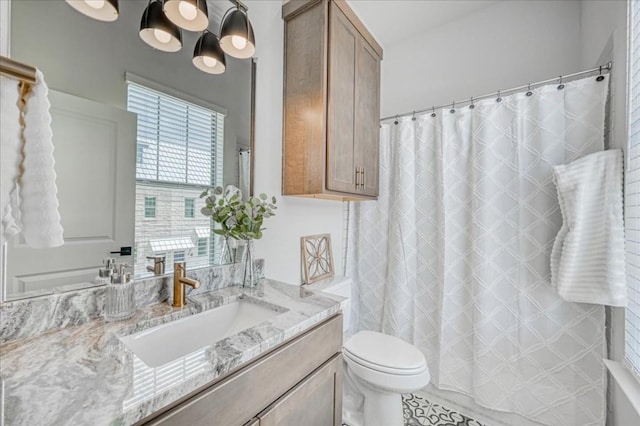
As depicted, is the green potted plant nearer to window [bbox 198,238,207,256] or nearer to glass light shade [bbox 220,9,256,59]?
window [bbox 198,238,207,256]

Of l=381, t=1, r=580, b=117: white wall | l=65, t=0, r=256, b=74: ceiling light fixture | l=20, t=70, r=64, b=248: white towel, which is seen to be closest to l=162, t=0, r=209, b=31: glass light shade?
l=65, t=0, r=256, b=74: ceiling light fixture

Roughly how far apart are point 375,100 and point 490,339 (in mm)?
1668

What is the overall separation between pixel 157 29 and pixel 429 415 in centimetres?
245

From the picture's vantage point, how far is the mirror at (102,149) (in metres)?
0.81

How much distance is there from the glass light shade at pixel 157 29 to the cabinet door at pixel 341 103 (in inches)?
28.6

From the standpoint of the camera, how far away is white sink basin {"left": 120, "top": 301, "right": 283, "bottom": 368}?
2.74 ft

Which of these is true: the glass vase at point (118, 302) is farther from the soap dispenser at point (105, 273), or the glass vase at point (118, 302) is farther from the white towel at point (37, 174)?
the white towel at point (37, 174)

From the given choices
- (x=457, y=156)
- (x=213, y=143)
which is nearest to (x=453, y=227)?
(x=457, y=156)

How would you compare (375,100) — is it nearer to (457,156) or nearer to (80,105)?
(457,156)

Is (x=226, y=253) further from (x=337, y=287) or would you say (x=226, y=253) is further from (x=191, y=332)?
(x=337, y=287)

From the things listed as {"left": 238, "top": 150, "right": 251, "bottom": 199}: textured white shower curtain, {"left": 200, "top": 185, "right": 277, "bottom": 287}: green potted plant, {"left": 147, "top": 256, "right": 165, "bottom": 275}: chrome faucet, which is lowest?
{"left": 147, "top": 256, "right": 165, "bottom": 275}: chrome faucet

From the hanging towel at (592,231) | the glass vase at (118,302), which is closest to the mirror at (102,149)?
the glass vase at (118,302)

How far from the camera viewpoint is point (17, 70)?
1.68ft

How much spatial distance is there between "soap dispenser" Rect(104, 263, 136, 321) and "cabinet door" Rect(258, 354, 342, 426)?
537mm
